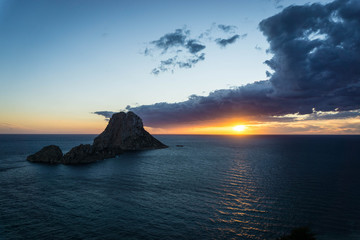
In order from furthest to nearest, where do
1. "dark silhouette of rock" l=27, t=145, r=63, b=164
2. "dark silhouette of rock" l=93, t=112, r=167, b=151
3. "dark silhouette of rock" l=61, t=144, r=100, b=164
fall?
"dark silhouette of rock" l=93, t=112, r=167, b=151 → "dark silhouette of rock" l=27, t=145, r=63, b=164 → "dark silhouette of rock" l=61, t=144, r=100, b=164

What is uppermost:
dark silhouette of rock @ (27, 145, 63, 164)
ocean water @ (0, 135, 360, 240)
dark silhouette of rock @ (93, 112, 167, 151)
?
dark silhouette of rock @ (93, 112, 167, 151)

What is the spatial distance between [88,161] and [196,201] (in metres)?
71.0

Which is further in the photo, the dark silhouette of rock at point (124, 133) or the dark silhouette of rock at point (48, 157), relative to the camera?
the dark silhouette of rock at point (124, 133)

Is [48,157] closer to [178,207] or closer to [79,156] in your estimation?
[79,156]

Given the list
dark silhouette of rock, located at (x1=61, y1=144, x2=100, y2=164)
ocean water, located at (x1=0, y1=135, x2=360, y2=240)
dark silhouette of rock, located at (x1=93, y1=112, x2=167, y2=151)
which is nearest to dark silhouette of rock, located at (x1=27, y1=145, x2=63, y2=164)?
dark silhouette of rock, located at (x1=61, y1=144, x2=100, y2=164)

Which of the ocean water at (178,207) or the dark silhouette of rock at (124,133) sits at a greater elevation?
the dark silhouette of rock at (124,133)

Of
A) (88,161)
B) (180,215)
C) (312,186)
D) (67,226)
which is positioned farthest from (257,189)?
(88,161)

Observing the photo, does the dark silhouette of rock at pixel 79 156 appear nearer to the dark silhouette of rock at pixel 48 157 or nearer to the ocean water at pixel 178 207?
the dark silhouette of rock at pixel 48 157

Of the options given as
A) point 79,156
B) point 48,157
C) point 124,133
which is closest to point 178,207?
point 79,156

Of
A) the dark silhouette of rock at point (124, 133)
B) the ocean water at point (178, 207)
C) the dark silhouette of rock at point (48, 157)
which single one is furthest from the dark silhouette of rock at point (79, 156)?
the dark silhouette of rock at point (124, 133)

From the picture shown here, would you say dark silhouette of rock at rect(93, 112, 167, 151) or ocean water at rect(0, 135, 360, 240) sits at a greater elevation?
dark silhouette of rock at rect(93, 112, 167, 151)

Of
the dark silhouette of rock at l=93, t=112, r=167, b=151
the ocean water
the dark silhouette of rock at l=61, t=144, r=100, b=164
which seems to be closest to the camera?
the ocean water

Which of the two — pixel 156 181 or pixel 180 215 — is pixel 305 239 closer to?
pixel 180 215

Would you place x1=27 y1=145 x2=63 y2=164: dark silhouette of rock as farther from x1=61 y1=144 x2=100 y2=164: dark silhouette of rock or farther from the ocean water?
the ocean water
